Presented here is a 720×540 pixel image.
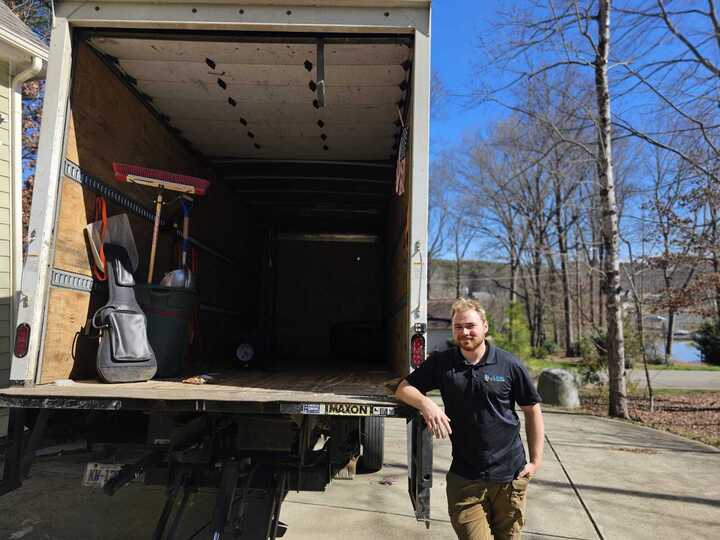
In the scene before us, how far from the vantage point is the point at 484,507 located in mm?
2504

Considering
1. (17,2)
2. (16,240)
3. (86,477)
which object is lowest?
(86,477)

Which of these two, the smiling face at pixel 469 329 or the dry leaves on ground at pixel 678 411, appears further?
the dry leaves on ground at pixel 678 411

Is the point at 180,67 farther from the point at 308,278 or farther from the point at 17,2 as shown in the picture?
the point at 17,2

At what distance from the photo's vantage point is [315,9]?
3.35 m

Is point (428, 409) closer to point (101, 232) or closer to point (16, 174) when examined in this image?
point (101, 232)

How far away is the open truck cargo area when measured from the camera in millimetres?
3074

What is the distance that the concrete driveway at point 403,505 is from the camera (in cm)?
384

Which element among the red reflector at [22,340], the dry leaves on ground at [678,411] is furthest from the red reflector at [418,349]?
the dry leaves on ground at [678,411]

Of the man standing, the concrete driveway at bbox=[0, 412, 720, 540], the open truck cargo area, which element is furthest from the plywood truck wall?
the man standing

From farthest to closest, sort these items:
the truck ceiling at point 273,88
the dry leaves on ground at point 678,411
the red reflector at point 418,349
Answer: the dry leaves on ground at point 678,411 < the truck ceiling at point 273,88 < the red reflector at point 418,349

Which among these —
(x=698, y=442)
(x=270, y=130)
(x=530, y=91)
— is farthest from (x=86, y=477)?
(x=530, y=91)

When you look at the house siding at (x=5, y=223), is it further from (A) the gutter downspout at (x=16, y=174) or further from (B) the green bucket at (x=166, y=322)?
(B) the green bucket at (x=166, y=322)

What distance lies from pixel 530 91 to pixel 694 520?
873 centimetres

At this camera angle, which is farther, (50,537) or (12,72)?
(12,72)
